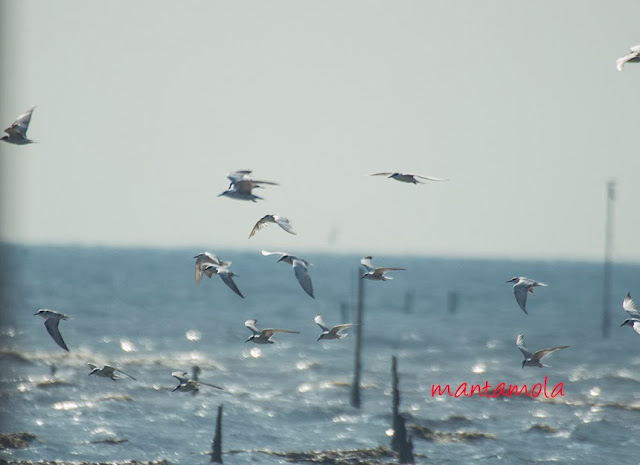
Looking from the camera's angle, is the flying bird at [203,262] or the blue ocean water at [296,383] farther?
the blue ocean water at [296,383]

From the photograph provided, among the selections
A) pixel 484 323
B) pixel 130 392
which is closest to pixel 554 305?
pixel 484 323

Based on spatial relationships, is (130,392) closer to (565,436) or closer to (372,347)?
(565,436)

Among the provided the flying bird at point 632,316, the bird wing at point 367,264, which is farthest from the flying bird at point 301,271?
the flying bird at point 632,316

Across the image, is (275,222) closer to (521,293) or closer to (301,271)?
(301,271)

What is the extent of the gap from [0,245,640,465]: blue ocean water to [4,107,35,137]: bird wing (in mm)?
16514

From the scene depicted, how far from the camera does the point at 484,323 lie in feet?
330

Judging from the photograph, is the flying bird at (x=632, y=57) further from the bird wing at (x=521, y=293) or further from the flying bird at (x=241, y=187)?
the flying bird at (x=241, y=187)

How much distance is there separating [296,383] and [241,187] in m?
35.3

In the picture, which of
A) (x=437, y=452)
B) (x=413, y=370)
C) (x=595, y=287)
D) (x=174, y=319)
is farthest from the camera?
(x=595, y=287)

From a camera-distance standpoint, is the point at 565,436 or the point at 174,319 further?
the point at 174,319

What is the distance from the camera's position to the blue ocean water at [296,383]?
1491 inches

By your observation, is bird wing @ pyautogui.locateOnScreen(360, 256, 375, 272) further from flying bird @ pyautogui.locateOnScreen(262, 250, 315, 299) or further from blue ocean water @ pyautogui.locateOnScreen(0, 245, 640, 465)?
blue ocean water @ pyautogui.locateOnScreen(0, 245, 640, 465)

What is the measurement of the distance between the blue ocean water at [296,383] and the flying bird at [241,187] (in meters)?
16.3

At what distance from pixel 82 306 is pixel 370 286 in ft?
235
